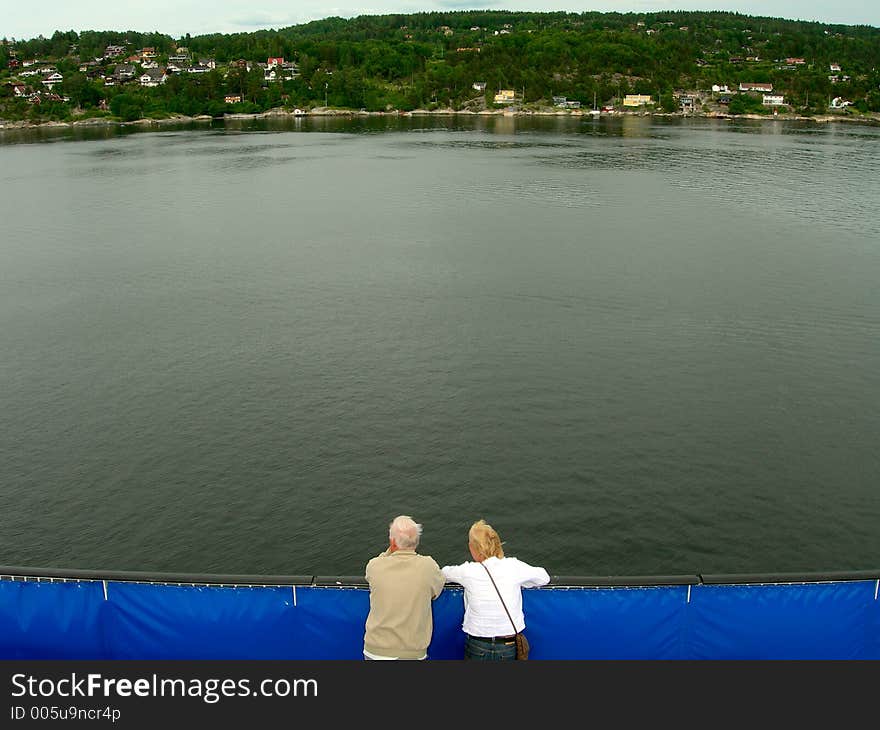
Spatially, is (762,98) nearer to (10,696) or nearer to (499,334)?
(499,334)

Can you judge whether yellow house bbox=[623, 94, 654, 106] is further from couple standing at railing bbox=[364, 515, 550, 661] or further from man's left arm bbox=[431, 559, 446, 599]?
man's left arm bbox=[431, 559, 446, 599]

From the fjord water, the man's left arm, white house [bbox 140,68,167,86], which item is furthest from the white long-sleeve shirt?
white house [bbox 140,68,167,86]

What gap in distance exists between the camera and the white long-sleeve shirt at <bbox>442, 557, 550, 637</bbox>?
521 cm

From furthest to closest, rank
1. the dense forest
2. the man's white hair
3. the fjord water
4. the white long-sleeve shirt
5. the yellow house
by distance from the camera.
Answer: the yellow house, the dense forest, the fjord water, the white long-sleeve shirt, the man's white hair

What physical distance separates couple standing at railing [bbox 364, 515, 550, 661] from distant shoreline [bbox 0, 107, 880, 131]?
154 metres

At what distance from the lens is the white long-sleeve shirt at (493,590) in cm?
521

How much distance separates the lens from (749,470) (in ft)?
61.5

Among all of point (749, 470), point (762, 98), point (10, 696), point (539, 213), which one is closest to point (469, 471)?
point (749, 470)

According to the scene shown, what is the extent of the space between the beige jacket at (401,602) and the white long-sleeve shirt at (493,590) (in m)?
0.25

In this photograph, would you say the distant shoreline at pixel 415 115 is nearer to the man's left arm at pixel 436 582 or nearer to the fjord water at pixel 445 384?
the fjord water at pixel 445 384

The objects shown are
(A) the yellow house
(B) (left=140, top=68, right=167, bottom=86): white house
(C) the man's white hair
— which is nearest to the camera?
(C) the man's white hair

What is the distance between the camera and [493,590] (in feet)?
17.1

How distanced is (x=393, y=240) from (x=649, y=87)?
14961 centimetres

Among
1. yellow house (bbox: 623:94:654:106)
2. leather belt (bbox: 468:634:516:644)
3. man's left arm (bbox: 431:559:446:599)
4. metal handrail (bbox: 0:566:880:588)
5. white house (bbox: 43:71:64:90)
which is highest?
white house (bbox: 43:71:64:90)
